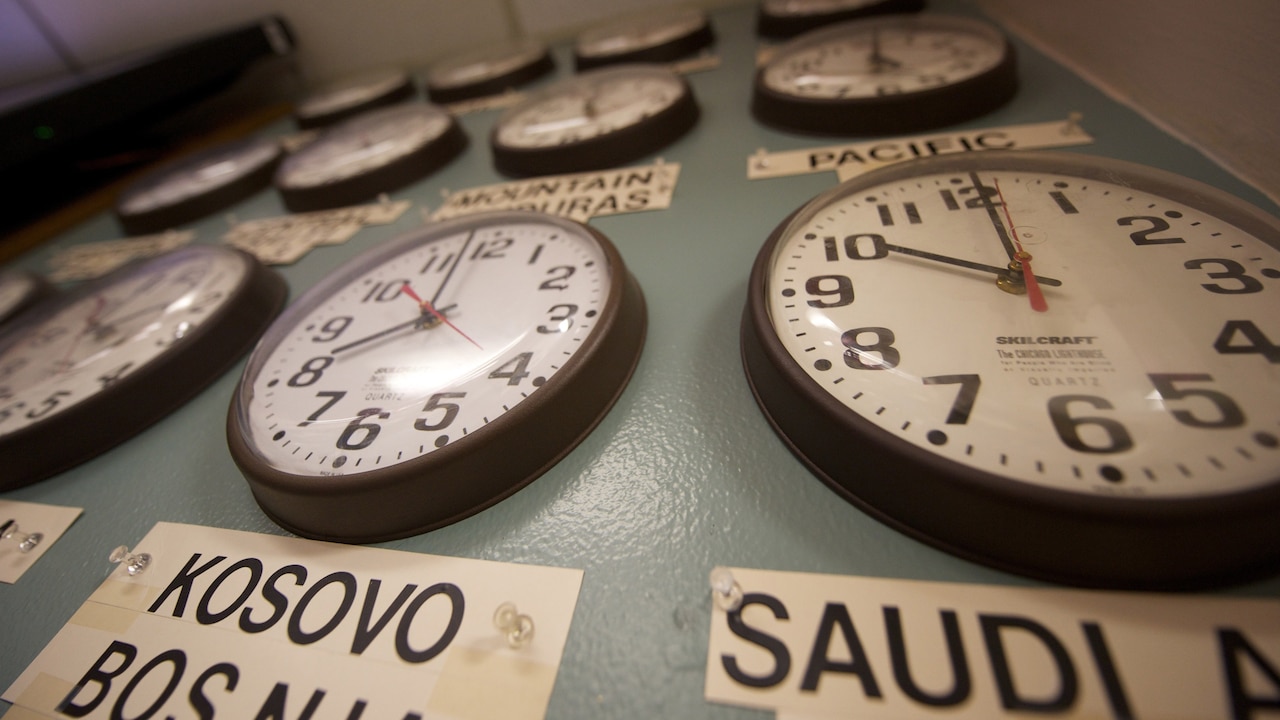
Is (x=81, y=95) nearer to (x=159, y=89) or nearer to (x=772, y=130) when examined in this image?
(x=159, y=89)

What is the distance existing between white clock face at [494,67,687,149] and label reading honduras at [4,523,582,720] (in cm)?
105

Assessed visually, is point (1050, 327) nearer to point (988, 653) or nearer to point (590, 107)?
point (988, 653)

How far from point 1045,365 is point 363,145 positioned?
192 cm

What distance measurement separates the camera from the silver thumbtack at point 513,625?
20.3 inches

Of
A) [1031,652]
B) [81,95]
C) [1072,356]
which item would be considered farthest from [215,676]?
[81,95]

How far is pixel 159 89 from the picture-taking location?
6.15 ft

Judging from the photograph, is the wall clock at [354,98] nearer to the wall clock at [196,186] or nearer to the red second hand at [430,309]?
the wall clock at [196,186]

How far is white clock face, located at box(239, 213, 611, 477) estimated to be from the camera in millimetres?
697

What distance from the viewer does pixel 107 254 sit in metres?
1.70

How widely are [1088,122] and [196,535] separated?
66.7 inches

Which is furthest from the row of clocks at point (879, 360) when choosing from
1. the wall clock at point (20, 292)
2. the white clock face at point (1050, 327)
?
the wall clock at point (20, 292)

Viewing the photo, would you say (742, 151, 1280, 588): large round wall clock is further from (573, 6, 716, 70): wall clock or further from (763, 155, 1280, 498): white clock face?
(573, 6, 716, 70): wall clock

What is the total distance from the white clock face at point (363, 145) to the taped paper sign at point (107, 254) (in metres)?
0.40

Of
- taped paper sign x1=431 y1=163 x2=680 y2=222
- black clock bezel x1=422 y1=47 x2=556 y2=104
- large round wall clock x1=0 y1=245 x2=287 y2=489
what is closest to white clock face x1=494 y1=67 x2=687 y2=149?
taped paper sign x1=431 y1=163 x2=680 y2=222
